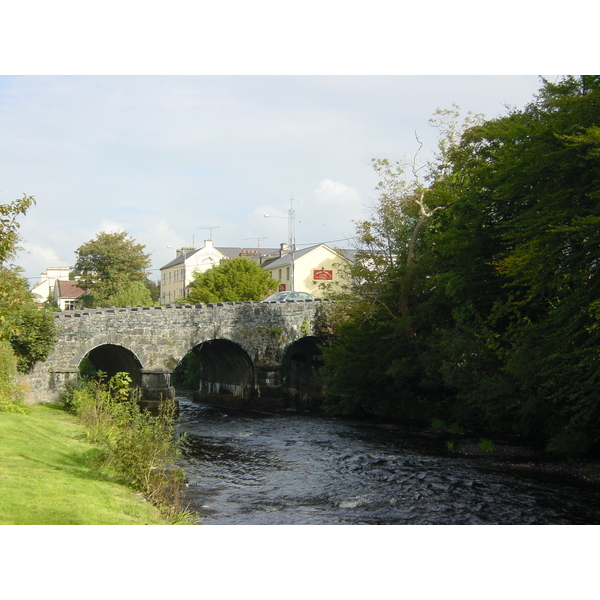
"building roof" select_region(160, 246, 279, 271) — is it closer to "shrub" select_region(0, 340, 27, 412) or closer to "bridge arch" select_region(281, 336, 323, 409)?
"bridge arch" select_region(281, 336, 323, 409)

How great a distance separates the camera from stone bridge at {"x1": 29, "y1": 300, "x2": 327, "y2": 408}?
2894 centimetres

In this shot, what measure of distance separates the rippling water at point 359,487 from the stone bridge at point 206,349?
8037 mm

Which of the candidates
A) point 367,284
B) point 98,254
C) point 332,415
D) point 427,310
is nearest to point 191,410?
point 332,415

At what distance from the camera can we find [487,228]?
20.8 meters

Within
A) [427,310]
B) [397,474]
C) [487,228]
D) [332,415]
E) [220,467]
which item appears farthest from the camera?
[332,415]

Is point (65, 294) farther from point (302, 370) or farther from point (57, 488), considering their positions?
point (57, 488)

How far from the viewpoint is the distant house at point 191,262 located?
79.8 metres

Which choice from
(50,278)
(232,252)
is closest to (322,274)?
(232,252)

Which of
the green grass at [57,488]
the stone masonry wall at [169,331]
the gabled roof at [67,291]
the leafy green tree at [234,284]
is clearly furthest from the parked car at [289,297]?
the gabled roof at [67,291]

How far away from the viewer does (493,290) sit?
21.7 meters

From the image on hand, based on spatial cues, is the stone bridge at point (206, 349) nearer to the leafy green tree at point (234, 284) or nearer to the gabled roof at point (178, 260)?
the leafy green tree at point (234, 284)

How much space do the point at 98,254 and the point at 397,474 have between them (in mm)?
54329

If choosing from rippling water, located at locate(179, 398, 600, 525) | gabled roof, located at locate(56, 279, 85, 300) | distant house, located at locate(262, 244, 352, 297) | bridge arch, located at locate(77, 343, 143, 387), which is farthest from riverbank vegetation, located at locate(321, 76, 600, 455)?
gabled roof, located at locate(56, 279, 85, 300)

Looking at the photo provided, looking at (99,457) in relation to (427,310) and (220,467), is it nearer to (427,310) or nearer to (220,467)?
(220,467)
